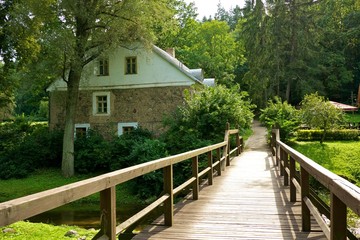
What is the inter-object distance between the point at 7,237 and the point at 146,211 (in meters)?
5.42

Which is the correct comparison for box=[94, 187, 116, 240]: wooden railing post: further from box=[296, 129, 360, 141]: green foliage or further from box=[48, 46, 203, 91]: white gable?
box=[296, 129, 360, 141]: green foliage

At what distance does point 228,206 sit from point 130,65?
18.1 meters

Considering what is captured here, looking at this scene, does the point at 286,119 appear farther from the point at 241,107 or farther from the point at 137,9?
the point at 137,9

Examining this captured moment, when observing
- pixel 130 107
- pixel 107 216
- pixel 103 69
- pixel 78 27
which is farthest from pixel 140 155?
pixel 107 216

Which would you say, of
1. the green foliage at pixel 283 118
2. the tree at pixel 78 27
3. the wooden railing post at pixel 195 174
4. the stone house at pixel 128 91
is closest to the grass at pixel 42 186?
the tree at pixel 78 27

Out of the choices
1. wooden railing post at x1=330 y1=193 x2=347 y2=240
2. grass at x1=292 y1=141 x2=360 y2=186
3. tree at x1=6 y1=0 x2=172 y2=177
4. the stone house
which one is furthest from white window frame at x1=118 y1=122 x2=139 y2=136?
wooden railing post at x1=330 y1=193 x2=347 y2=240

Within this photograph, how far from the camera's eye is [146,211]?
143 inches

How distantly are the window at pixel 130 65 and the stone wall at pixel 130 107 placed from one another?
4.03 feet

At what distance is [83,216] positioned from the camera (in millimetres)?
13070

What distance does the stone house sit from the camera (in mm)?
21781

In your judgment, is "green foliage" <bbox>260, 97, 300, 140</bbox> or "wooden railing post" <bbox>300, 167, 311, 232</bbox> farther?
"green foliage" <bbox>260, 97, 300, 140</bbox>

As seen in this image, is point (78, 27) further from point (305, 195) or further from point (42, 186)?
point (305, 195)

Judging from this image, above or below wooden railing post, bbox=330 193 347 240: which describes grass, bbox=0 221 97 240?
below

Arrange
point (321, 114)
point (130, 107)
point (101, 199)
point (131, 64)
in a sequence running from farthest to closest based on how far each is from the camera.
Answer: point (131, 64) → point (130, 107) → point (321, 114) → point (101, 199)
